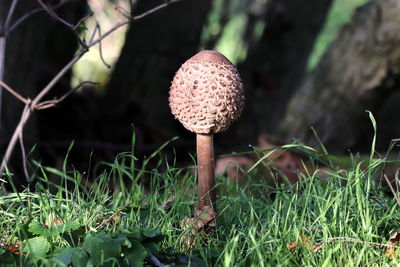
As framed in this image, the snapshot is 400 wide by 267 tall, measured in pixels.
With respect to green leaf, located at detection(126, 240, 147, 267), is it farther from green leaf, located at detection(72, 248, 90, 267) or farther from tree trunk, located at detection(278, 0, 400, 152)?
tree trunk, located at detection(278, 0, 400, 152)

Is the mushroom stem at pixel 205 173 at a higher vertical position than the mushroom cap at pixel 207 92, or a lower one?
lower

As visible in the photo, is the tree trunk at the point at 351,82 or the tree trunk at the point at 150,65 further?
the tree trunk at the point at 150,65

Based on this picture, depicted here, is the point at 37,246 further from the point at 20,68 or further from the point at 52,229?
the point at 20,68

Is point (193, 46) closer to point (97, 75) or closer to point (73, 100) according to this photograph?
→ point (73, 100)

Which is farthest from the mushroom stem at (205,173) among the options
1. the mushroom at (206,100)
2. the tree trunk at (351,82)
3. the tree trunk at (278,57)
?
the tree trunk at (278,57)

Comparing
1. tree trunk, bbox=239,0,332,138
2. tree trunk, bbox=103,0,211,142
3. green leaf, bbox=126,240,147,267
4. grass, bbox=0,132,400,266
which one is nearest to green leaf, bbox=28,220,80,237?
grass, bbox=0,132,400,266

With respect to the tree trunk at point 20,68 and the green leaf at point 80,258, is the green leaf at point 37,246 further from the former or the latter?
the tree trunk at point 20,68

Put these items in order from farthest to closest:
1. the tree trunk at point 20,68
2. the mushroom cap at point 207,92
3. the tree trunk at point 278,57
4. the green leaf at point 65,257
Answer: the tree trunk at point 278,57 < the tree trunk at point 20,68 < the mushroom cap at point 207,92 < the green leaf at point 65,257

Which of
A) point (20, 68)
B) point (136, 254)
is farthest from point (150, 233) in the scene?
point (20, 68)
